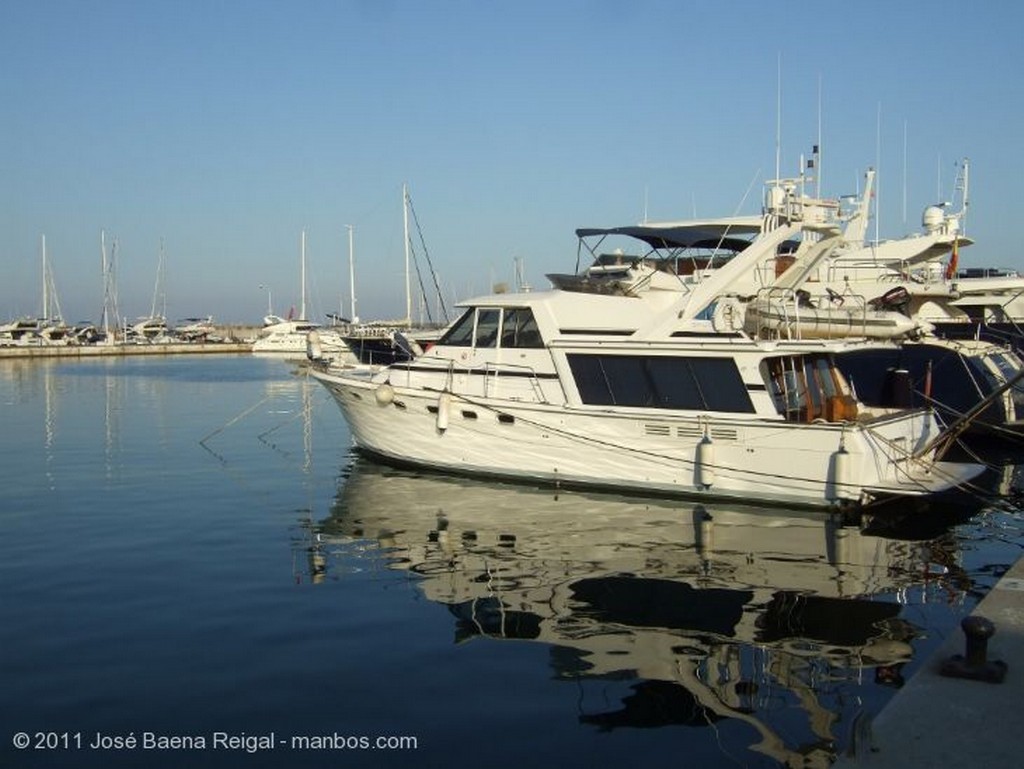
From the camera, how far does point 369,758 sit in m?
6.52

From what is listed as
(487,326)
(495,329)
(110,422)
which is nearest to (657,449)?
(495,329)

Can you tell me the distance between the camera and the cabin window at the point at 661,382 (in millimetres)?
14891

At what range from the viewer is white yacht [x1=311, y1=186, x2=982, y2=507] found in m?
14.6

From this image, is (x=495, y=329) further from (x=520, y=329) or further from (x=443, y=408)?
(x=443, y=408)

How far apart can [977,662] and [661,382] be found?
376 inches

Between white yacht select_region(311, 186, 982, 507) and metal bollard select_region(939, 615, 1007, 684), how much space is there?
322 inches

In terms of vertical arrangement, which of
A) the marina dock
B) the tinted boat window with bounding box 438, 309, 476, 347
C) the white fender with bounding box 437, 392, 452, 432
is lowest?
the marina dock

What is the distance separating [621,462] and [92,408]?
24.6 metres

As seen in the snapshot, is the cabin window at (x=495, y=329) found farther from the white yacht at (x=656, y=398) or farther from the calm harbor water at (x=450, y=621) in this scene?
the calm harbor water at (x=450, y=621)

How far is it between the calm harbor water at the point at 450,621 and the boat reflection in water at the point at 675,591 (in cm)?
4

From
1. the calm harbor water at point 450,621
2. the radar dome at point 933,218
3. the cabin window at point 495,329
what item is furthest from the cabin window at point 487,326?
the radar dome at point 933,218

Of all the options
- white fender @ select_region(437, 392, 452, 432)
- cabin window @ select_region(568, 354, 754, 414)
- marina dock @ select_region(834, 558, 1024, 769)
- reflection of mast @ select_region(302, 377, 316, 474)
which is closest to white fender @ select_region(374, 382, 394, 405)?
white fender @ select_region(437, 392, 452, 432)

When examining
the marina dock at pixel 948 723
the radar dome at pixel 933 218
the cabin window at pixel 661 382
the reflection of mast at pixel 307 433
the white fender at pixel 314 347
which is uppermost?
the radar dome at pixel 933 218

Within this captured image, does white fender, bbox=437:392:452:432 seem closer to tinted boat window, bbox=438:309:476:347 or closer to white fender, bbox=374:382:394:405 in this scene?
white fender, bbox=374:382:394:405
